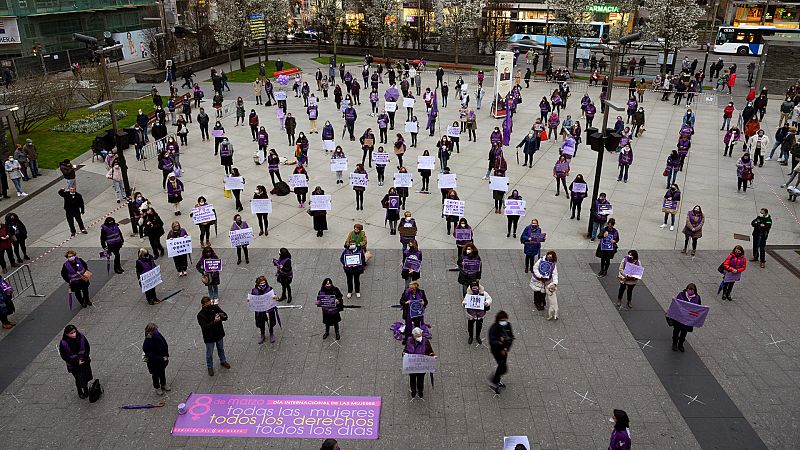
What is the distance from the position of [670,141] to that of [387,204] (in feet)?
58.7

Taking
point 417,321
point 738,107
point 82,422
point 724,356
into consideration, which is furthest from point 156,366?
point 738,107

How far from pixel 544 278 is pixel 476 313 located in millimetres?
2287

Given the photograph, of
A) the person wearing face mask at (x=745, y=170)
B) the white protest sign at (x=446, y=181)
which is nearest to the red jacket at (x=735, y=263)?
the white protest sign at (x=446, y=181)

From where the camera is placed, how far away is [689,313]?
12.2 meters

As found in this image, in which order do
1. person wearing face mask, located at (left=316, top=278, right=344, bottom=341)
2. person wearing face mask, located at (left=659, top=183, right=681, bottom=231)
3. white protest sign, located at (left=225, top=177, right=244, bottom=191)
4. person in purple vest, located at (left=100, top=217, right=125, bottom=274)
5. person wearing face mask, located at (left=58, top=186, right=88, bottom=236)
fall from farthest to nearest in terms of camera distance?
1. white protest sign, located at (left=225, top=177, right=244, bottom=191)
2. person wearing face mask, located at (left=58, top=186, right=88, bottom=236)
3. person wearing face mask, located at (left=659, top=183, right=681, bottom=231)
4. person in purple vest, located at (left=100, top=217, right=125, bottom=274)
5. person wearing face mask, located at (left=316, top=278, right=344, bottom=341)

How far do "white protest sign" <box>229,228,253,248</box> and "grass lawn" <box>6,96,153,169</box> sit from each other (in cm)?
1503

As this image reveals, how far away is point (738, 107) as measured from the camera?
36.2m

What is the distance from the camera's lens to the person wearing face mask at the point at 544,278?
13.5 meters

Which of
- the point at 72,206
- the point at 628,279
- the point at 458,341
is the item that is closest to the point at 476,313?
the point at 458,341

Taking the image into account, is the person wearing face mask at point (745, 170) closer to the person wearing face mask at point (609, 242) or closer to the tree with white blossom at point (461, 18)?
the person wearing face mask at point (609, 242)

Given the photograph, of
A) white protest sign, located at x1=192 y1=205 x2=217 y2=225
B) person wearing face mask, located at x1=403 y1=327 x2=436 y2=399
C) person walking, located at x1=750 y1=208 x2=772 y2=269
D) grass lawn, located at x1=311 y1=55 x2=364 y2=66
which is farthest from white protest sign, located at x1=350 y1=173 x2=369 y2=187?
grass lawn, located at x1=311 y1=55 x2=364 y2=66

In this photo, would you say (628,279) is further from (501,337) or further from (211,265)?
(211,265)

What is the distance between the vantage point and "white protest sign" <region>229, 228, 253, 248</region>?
52.1ft

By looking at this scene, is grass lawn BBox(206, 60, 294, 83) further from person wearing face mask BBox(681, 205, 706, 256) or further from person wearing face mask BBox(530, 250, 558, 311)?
person wearing face mask BBox(530, 250, 558, 311)
